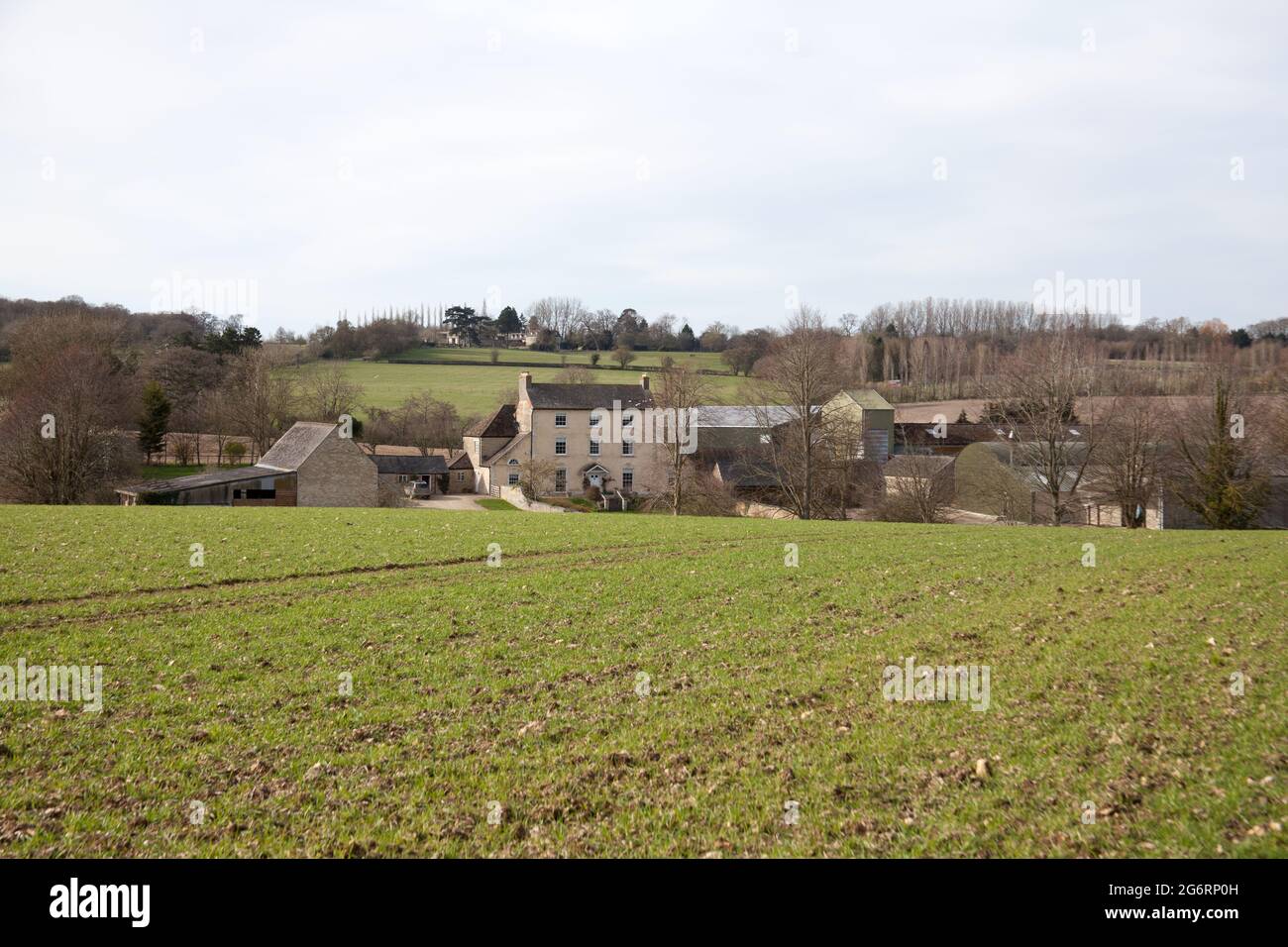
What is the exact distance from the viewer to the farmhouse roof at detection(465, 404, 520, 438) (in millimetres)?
81312

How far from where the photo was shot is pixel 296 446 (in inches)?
2233

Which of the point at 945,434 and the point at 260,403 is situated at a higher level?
the point at 260,403

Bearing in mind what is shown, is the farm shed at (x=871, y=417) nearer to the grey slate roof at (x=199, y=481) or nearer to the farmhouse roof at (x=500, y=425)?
the farmhouse roof at (x=500, y=425)

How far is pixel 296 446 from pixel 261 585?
142ft

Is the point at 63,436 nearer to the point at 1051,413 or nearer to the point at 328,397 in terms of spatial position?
the point at 328,397

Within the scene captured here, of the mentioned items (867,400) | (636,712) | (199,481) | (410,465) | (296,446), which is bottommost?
(410,465)

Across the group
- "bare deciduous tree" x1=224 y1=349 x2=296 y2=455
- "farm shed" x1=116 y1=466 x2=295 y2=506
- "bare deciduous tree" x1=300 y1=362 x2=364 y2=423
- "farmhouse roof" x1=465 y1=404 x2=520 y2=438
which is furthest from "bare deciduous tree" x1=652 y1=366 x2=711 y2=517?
"bare deciduous tree" x1=300 y1=362 x2=364 y2=423

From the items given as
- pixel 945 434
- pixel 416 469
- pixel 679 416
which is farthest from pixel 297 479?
pixel 945 434

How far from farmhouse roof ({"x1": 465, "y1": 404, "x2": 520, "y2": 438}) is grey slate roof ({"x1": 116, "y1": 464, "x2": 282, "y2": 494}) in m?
29.4

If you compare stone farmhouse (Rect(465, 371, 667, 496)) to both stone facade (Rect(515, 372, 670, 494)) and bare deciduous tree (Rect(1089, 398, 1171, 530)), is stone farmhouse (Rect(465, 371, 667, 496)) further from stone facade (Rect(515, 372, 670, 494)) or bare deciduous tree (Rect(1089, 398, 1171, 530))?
bare deciduous tree (Rect(1089, 398, 1171, 530))

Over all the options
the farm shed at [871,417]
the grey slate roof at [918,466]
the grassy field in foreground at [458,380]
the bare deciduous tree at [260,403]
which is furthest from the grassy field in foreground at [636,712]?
the grassy field in foreground at [458,380]

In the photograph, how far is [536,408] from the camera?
242 ft
